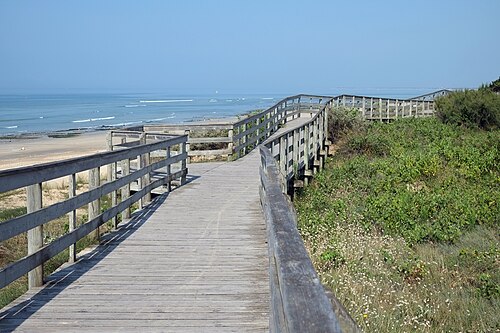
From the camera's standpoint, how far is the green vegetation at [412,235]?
6.85 meters

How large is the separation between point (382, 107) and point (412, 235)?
24223 mm

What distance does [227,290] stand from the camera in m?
5.73

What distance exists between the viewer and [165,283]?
599 centimetres

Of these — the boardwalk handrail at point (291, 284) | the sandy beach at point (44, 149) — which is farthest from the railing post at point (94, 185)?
the sandy beach at point (44, 149)

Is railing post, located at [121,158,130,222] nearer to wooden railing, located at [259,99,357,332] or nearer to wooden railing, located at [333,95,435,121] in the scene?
wooden railing, located at [259,99,357,332]

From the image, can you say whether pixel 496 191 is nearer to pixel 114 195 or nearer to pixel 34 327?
pixel 114 195

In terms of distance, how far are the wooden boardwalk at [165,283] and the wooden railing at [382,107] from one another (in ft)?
72.0

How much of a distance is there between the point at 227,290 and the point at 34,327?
5.80 feet

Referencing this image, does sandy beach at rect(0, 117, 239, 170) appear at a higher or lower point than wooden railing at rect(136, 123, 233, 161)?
lower

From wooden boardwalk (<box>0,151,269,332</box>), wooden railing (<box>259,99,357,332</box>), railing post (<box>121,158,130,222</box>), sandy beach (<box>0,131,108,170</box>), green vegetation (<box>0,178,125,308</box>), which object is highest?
wooden railing (<box>259,99,357,332</box>)

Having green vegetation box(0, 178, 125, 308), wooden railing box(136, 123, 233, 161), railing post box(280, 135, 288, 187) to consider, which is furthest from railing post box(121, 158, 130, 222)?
wooden railing box(136, 123, 233, 161)

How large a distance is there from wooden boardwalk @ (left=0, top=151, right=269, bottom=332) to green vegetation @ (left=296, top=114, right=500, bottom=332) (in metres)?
1.22

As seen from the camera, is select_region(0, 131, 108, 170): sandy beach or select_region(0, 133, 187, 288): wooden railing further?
select_region(0, 131, 108, 170): sandy beach

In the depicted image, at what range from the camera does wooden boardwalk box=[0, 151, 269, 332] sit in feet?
16.0
